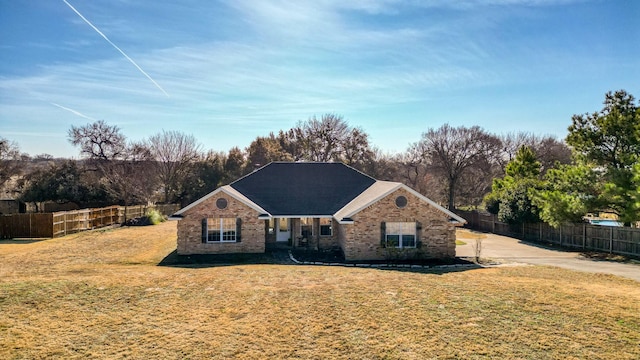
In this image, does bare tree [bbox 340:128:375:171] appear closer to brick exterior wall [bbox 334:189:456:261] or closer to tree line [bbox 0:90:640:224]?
tree line [bbox 0:90:640:224]

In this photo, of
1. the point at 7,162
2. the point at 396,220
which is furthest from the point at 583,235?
the point at 7,162

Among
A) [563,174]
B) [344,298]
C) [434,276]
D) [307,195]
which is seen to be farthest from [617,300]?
[307,195]

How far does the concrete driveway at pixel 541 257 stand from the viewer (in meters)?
18.8

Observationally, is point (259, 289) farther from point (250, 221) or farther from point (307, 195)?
point (307, 195)

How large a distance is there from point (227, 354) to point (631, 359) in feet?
29.5

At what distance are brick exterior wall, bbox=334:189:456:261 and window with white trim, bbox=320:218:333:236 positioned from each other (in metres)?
3.19

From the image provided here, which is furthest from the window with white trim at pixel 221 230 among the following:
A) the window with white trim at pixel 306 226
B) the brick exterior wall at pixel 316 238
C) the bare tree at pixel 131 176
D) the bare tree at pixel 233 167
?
the bare tree at pixel 233 167

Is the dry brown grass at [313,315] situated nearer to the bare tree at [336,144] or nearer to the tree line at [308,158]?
the tree line at [308,158]

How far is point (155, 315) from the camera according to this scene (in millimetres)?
10555

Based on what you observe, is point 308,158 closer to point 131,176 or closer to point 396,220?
point 131,176

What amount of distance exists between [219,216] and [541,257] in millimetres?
19712

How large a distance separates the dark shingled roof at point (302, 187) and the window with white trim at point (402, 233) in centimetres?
394

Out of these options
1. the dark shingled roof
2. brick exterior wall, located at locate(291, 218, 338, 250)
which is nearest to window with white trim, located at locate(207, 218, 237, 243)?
the dark shingled roof

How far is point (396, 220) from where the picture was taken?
20.9m
